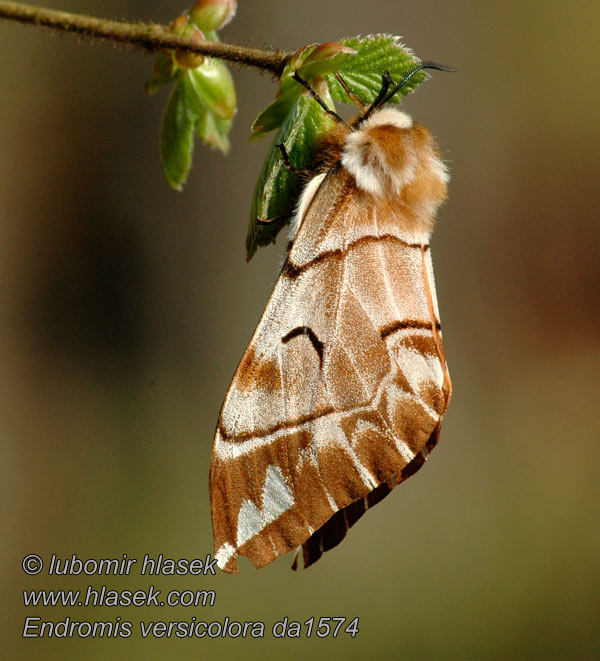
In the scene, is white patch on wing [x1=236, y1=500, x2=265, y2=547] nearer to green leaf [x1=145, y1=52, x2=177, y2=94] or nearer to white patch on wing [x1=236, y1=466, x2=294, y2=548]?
white patch on wing [x1=236, y1=466, x2=294, y2=548]

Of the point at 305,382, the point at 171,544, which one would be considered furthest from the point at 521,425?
the point at 305,382

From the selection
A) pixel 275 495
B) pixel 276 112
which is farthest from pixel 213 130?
pixel 275 495

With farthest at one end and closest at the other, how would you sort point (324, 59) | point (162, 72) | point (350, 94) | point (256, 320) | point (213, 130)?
point (256, 320)
point (213, 130)
point (162, 72)
point (350, 94)
point (324, 59)

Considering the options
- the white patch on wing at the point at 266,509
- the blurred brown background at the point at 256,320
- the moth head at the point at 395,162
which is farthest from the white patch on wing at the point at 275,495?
the blurred brown background at the point at 256,320

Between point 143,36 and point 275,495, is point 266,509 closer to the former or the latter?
point 275,495

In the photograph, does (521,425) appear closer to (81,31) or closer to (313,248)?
(313,248)
